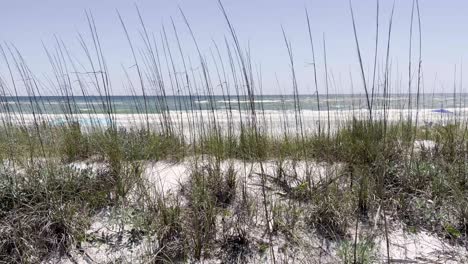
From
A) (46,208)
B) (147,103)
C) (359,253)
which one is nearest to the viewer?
A: (359,253)

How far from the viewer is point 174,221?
1.83 m

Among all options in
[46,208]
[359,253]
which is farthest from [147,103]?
[359,253]

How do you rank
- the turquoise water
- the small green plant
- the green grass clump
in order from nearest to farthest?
the small green plant
the green grass clump
the turquoise water

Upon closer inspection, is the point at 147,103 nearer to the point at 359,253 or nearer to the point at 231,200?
the point at 231,200

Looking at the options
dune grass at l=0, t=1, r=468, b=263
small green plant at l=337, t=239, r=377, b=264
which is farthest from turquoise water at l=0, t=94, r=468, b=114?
A: small green plant at l=337, t=239, r=377, b=264

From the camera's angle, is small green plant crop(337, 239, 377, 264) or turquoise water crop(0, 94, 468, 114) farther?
turquoise water crop(0, 94, 468, 114)

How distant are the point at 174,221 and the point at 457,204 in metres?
1.85

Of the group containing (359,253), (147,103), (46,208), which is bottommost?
(359,253)

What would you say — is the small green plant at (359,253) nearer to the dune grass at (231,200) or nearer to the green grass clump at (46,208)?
the dune grass at (231,200)

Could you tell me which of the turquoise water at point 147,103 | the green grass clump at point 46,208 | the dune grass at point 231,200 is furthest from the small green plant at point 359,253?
the green grass clump at point 46,208

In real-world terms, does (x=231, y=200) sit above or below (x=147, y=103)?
below

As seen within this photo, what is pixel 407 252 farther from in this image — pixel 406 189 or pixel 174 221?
pixel 174 221

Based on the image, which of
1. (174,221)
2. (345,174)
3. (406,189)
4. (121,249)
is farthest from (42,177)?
(406,189)

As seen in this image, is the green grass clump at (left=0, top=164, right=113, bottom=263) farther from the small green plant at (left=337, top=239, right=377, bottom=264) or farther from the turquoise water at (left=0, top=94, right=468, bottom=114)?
the small green plant at (left=337, top=239, right=377, bottom=264)
